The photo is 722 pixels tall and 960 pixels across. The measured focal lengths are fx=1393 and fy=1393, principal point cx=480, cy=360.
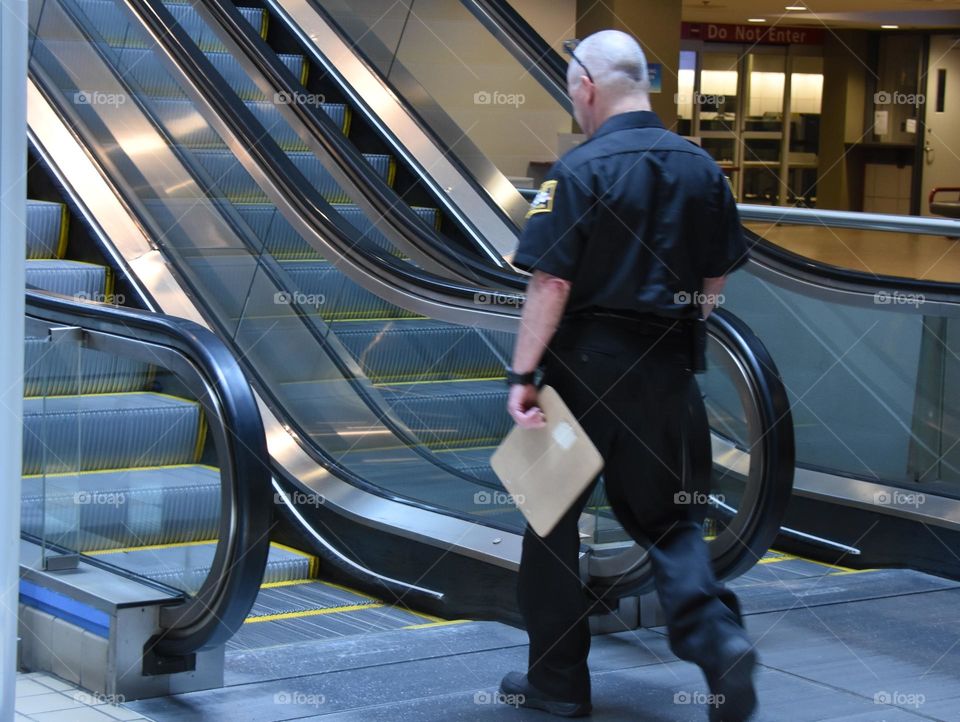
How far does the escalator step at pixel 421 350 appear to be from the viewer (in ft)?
16.8

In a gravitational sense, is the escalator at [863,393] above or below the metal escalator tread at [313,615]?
above

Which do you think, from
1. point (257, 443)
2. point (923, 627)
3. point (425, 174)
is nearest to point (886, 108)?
point (425, 174)

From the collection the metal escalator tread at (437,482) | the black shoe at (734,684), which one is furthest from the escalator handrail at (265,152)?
the black shoe at (734,684)

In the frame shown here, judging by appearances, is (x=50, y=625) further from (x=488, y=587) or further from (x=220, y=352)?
(x=488, y=587)

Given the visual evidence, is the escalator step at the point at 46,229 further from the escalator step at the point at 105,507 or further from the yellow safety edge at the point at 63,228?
the escalator step at the point at 105,507

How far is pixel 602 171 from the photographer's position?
3.10m

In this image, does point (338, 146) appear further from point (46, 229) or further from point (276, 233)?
point (46, 229)

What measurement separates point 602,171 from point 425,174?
491 centimetres

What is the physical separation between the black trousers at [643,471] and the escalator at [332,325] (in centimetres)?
64

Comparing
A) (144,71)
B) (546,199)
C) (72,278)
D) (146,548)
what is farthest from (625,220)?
(144,71)

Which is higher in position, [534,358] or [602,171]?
[602,171]

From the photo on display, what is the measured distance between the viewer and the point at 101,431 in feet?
13.6

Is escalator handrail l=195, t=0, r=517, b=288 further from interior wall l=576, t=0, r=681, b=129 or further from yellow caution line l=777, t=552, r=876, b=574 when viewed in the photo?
interior wall l=576, t=0, r=681, b=129

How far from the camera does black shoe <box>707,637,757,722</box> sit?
2.94m
